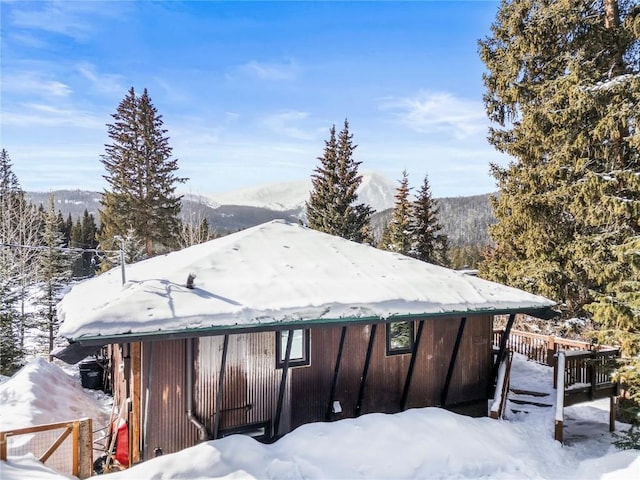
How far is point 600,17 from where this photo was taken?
1162 cm

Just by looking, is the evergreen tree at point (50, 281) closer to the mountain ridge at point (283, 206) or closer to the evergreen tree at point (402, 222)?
the evergreen tree at point (402, 222)

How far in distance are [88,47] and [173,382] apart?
10.6 meters

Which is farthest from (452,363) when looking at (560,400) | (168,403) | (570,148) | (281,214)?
(281,214)

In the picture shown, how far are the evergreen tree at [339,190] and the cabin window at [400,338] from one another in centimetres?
1690

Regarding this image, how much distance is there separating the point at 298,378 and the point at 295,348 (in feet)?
1.77

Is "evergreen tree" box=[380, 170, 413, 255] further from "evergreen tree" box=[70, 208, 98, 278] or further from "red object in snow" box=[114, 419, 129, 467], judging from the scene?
"evergreen tree" box=[70, 208, 98, 278]

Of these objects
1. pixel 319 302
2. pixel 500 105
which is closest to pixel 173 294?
pixel 319 302

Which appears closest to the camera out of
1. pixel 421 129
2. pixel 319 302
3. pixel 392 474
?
pixel 392 474

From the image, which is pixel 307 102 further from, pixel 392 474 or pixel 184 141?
pixel 392 474

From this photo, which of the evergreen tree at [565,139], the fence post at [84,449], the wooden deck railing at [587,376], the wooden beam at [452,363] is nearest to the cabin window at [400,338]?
the wooden beam at [452,363]

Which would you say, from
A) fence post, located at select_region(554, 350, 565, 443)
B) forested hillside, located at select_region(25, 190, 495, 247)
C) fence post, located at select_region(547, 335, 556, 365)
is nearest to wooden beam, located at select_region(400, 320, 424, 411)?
fence post, located at select_region(554, 350, 565, 443)

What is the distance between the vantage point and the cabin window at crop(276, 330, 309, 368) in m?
7.29

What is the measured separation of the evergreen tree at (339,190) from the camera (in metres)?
25.4

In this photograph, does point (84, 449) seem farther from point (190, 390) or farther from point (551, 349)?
point (551, 349)
